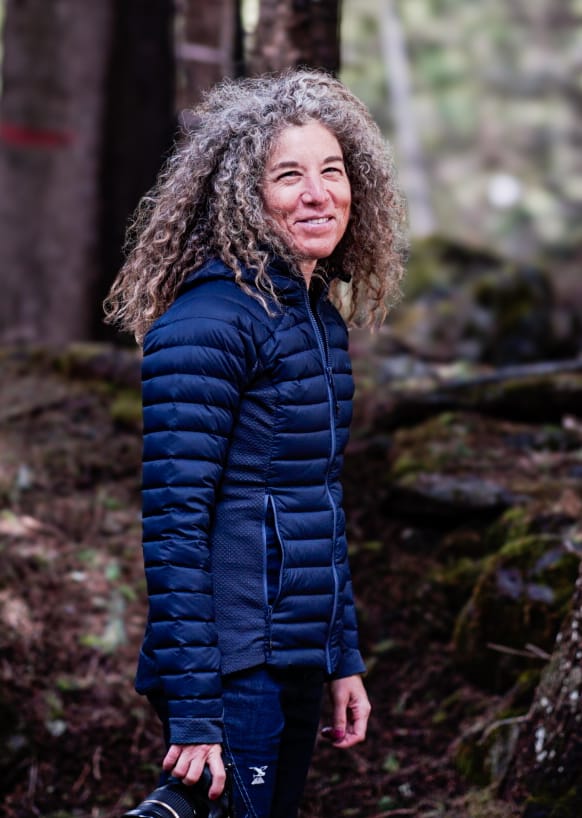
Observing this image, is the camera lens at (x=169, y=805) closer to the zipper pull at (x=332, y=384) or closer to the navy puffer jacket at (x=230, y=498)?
the navy puffer jacket at (x=230, y=498)

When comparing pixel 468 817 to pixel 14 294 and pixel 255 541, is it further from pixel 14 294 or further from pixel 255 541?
pixel 14 294

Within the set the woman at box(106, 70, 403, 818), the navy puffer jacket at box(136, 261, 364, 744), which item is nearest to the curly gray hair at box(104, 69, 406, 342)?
the woman at box(106, 70, 403, 818)

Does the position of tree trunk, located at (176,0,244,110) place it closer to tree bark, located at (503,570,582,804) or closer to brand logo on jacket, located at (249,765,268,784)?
tree bark, located at (503,570,582,804)

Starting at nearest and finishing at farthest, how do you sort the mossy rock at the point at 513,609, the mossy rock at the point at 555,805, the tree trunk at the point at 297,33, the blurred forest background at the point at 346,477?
the mossy rock at the point at 555,805 < the blurred forest background at the point at 346,477 < the mossy rock at the point at 513,609 < the tree trunk at the point at 297,33

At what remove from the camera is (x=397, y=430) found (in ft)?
21.1

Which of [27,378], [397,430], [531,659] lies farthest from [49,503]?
[531,659]

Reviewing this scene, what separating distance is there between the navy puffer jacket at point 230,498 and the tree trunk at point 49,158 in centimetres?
590

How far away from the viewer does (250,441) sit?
2746mm

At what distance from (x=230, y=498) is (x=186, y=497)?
0.17 metres

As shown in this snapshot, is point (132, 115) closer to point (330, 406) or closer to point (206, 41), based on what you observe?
point (206, 41)

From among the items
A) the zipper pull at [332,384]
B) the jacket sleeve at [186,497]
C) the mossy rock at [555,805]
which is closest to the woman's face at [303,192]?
the zipper pull at [332,384]

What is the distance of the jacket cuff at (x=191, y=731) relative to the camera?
8.34ft

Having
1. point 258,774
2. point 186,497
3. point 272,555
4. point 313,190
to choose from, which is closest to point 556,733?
point 258,774

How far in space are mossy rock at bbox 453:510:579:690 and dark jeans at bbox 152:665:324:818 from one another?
1776mm
